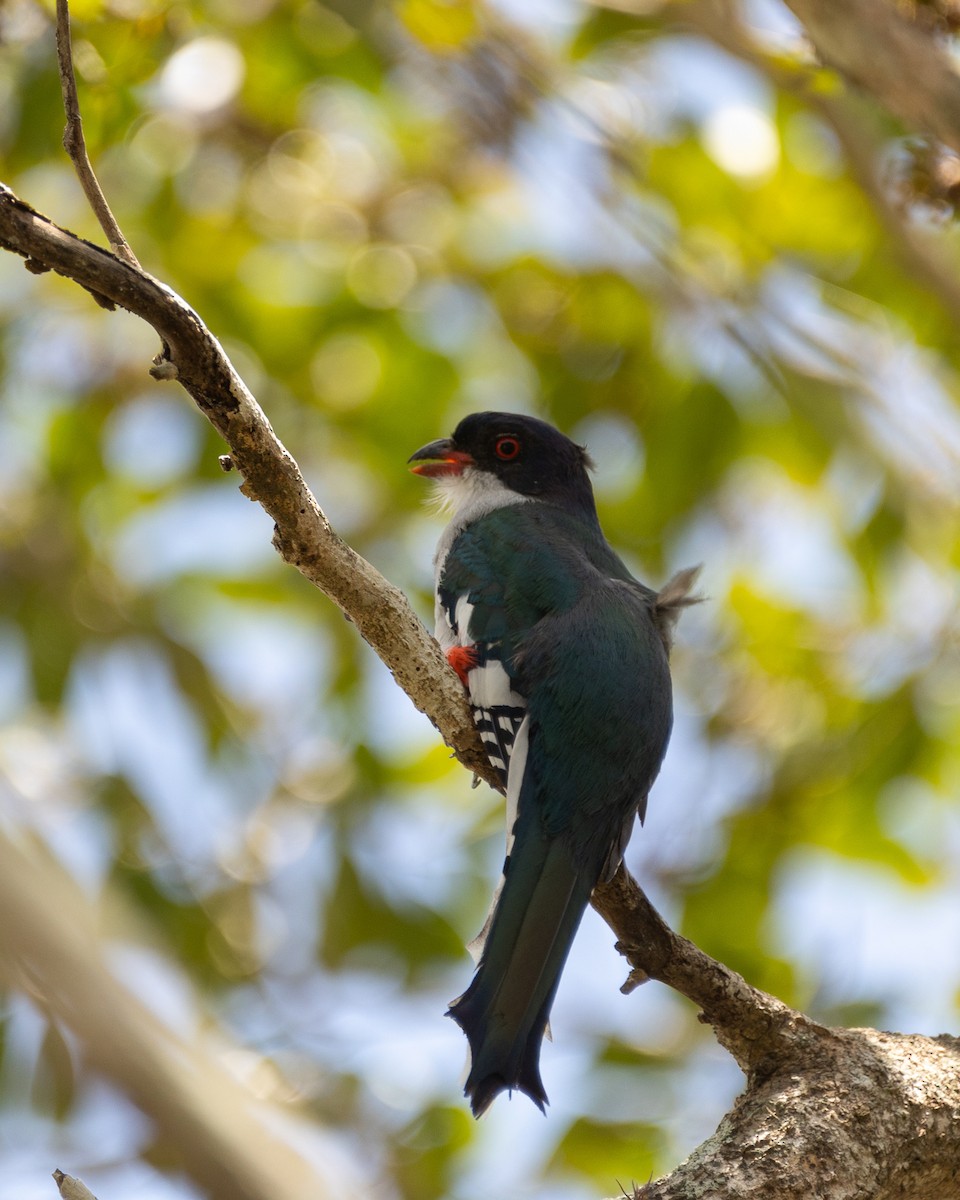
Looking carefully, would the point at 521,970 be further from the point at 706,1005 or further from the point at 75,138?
the point at 75,138

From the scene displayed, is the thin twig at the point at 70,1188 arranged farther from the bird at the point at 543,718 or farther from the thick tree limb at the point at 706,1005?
the thick tree limb at the point at 706,1005

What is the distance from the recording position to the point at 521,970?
9.93 ft

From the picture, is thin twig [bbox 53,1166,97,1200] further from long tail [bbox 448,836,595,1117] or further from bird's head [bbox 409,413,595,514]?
bird's head [bbox 409,413,595,514]

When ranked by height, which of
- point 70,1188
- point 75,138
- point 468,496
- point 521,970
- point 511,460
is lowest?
point 70,1188

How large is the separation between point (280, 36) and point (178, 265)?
1.15 metres

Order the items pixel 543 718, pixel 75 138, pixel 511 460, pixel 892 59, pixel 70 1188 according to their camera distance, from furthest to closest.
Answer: pixel 511 460 < pixel 543 718 < pixel 892 59 < pixel 75 138 < pixel 70 1188

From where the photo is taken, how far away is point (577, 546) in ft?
14.1

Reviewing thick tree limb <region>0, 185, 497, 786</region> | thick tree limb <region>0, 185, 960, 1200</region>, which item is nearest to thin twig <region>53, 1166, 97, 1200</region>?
thick tree limb <region>0, 185, 960, 1200</region>

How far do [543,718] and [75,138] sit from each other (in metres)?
1.77

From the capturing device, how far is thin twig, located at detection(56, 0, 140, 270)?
2.50 metres

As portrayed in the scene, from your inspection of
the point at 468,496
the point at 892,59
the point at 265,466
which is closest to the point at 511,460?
the point at 468,496

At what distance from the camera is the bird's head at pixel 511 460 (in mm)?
4945

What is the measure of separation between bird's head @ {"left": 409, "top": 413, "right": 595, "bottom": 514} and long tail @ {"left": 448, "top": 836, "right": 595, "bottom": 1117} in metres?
1.95

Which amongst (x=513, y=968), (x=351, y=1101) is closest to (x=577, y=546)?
(x=513, y=968)
